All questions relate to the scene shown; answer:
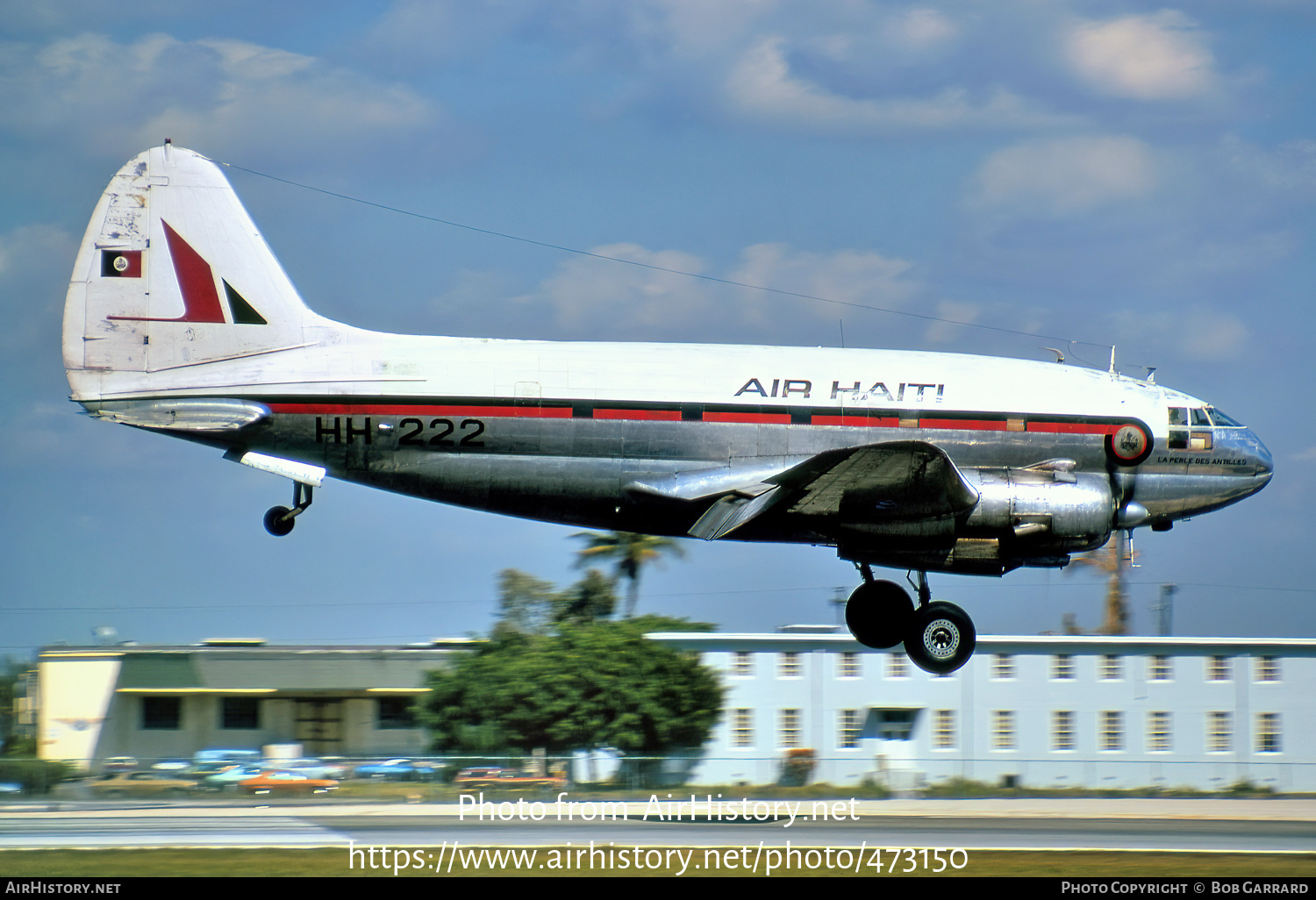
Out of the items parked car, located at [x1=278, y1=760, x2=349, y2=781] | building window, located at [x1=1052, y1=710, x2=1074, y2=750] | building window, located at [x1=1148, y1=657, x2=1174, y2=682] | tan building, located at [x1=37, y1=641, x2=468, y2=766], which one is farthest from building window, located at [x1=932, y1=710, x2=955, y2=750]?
parked car, located at [x1=278, y1=760, x2=349, y2=781]

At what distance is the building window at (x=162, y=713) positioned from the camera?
4575 centimetres

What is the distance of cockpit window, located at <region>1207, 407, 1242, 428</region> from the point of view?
820 inches

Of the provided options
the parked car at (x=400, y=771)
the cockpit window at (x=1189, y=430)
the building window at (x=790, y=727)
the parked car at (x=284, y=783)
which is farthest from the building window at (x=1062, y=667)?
the cockpit window at (x=1189, y=430)

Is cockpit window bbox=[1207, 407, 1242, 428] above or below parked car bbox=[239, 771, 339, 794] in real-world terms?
above

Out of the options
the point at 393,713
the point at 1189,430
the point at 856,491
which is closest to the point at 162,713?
the point at 393,713

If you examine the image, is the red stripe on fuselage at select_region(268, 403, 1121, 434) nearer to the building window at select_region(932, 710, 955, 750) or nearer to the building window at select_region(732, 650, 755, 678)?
the building window at select_region(932, 710, 955, 750)

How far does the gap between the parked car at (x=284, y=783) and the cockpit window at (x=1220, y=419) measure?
23029 millimetres

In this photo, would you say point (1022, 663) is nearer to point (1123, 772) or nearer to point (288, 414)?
point (1123, 772)

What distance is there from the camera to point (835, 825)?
88.9 ft

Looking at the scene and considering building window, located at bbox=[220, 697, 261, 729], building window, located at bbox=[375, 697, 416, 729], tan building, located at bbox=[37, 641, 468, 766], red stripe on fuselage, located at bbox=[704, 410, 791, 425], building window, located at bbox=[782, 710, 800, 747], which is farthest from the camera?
building window, located at bbox=[375, 697, 416, 729]

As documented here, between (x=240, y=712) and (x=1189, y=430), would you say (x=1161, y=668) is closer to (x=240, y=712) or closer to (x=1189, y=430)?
(x=1189, y=430)

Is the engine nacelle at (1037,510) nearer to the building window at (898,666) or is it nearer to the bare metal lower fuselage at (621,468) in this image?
the bare metal lower fuselage at (621,468)

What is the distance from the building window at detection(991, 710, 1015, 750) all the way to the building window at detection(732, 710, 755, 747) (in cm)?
863

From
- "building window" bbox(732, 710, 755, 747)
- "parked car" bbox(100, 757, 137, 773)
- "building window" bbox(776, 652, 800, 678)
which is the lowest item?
"building window" bbox(732, 710, 755, 747)
